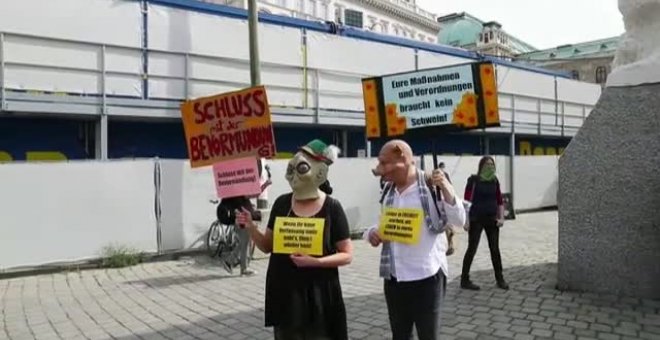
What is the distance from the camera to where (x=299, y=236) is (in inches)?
131

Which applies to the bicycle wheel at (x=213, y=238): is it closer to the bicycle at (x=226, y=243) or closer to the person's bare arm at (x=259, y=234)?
the bicycle at (x=226, y=243)

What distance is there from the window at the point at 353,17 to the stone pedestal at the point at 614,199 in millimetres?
74169

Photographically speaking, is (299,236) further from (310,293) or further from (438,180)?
(438,180)

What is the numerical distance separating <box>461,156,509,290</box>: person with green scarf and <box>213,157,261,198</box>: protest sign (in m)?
3.87

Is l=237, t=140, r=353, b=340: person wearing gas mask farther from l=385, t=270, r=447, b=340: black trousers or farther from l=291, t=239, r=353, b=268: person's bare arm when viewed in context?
l=385, t=270, r=447, b=340: black trousers

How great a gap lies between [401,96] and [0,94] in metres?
7.23

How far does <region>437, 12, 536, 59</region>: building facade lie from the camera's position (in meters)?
94.4

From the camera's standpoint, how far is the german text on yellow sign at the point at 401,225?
354 centimetres

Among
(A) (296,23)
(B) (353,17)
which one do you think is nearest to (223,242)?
(A) (296,23)

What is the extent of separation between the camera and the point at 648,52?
661 cm

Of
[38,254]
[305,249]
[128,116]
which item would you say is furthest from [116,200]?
[305,249]

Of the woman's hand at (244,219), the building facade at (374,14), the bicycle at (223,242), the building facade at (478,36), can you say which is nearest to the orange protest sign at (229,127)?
the woman's hand at (244,219)

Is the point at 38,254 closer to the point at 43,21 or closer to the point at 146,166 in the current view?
the point at 146,166

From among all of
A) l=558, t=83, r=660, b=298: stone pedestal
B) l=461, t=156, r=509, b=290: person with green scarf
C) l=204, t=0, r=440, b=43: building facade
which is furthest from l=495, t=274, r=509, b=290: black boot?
l=204, t=0, r=440, b=43: building facade
